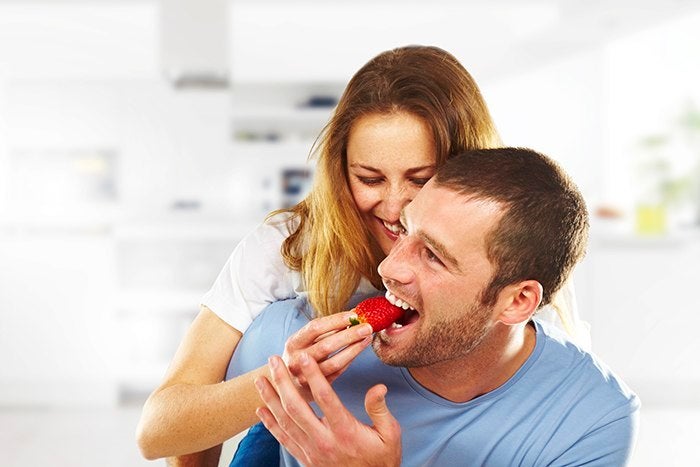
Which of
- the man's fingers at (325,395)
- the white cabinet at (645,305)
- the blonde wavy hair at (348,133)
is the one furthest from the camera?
the white cabinet at (645,305)

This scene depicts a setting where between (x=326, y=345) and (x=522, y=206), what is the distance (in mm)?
414

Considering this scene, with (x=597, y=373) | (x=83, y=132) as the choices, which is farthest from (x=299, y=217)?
(x=83, y=132)

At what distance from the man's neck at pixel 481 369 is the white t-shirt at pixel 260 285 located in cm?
21

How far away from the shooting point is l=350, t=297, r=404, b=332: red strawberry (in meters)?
1.37

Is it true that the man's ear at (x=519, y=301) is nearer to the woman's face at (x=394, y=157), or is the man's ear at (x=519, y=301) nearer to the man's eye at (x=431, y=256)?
the man's eye at (x=431, y=256)

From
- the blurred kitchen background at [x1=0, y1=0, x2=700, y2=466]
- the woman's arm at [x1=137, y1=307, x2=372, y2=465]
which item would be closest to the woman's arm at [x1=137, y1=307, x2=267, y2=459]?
the woman's arm at [x1=137, y1=307, x2=372, y2=465]

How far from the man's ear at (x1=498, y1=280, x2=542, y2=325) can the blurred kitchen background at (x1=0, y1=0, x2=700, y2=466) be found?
282cm

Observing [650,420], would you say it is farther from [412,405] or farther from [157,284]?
[412,405]

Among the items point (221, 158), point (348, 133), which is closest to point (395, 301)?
point (348, 133)

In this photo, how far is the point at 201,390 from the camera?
1496 mm

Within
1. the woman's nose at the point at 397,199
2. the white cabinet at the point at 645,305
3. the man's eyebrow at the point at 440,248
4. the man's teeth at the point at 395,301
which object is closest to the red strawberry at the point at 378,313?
the man's teeth at the point at 395,301

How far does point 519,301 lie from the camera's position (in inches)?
58.1

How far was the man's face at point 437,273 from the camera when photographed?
1.41 metres

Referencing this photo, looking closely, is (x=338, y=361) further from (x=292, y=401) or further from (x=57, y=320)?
(x=57, y=320)
